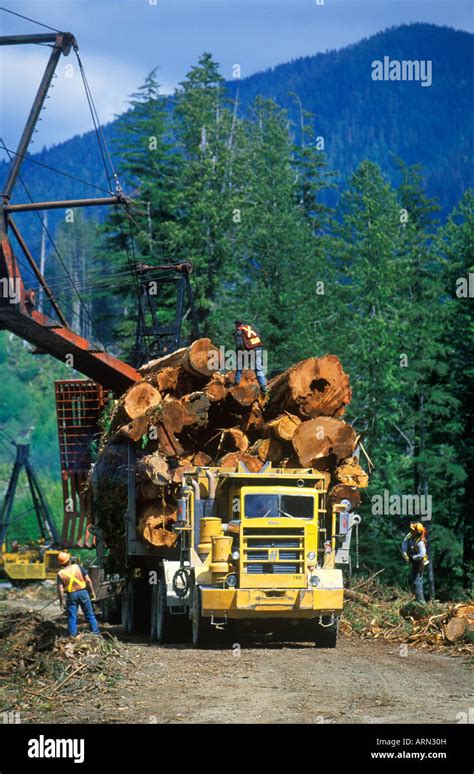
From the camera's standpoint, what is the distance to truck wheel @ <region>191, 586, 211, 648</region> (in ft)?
58.7

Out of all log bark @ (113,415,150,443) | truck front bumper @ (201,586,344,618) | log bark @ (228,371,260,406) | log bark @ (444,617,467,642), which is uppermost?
log bark @ (228,371,260,406)

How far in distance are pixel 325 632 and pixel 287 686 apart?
433 centimetres

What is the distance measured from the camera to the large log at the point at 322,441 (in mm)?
19391

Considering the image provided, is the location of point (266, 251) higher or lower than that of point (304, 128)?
lower

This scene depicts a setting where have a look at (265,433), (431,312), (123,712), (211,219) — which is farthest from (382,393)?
(123,712)

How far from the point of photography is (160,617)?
1939 centimetres

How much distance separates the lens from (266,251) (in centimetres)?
4688

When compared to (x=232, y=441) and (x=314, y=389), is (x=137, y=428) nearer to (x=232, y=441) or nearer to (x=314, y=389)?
(x=232, y=441)

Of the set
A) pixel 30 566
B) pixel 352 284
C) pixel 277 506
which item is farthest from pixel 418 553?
pixel 352 284

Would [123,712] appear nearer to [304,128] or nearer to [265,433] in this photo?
[265,433]

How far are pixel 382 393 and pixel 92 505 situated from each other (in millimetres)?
20866

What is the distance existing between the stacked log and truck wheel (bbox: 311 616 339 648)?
5.57 feet

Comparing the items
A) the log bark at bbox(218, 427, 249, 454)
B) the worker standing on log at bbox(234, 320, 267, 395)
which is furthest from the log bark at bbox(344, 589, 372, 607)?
the worker standing on log at bbox(234, 320, 267, 395)

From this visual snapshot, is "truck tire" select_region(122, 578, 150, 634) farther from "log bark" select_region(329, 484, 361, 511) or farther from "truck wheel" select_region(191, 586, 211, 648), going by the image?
"log bark" select_region(329, 484, 361, 511)
